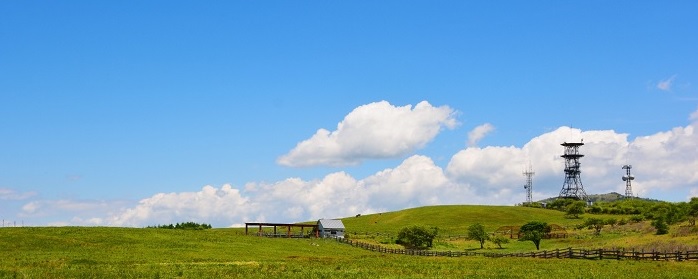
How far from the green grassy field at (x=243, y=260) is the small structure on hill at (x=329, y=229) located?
13450 millimetres

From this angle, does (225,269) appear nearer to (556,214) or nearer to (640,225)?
(640,225)

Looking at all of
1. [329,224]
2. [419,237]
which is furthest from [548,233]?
[329,224]

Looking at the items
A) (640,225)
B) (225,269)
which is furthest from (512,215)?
(225,269)

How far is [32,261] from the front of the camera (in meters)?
62.4

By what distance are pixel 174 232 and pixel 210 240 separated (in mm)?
10239

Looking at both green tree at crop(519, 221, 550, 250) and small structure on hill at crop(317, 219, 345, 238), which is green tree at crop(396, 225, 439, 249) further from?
small structure on hill at crop(317, 219, 345, 238)

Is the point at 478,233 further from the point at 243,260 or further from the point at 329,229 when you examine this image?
the point at 243,260

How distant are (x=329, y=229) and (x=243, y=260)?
5731cm

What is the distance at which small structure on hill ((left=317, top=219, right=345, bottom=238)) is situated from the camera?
126m

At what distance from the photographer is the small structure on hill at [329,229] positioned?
12606 cm

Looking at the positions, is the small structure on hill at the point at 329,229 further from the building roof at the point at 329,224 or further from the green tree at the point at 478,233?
the green tree at the point at 478,233

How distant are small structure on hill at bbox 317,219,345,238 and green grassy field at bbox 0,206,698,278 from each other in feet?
44.1

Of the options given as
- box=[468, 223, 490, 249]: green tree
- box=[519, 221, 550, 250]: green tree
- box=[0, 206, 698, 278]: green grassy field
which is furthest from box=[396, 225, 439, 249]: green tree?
box=[519, 221, 550, 250]: green tree

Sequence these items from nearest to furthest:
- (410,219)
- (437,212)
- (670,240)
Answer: (670,240) < (410,219) < (437,212)
